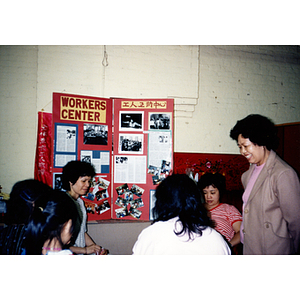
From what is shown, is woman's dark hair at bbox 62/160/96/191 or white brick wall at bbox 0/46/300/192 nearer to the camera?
woman's dark hair at bbox 62/160/96/191

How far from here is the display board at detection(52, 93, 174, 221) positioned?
281 cm

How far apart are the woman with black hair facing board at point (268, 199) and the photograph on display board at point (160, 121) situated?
121 centimetres

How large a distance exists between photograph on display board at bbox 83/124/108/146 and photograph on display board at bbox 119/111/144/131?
0.27m

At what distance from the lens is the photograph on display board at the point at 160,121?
9.50ft

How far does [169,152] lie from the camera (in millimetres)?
2889

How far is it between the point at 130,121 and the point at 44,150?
133 cm

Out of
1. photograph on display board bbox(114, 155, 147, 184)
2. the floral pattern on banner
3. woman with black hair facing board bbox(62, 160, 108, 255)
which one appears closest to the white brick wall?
the floral pattern on banner

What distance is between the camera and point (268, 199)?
1.59 meters

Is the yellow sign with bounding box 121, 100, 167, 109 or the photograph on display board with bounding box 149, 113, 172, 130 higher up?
the yellow sign with bounding box 121, 100, 167, 109

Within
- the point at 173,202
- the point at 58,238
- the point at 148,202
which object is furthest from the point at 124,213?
the point at 173,202

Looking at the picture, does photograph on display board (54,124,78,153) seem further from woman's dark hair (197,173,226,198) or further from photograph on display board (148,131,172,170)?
woman's dark hair (197,173,226,198)

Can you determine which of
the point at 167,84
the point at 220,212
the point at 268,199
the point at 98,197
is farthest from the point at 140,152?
the point at 268,199

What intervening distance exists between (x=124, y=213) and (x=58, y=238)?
161cm
